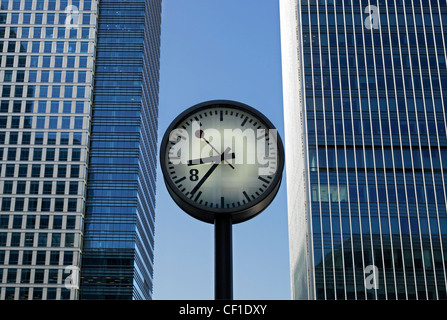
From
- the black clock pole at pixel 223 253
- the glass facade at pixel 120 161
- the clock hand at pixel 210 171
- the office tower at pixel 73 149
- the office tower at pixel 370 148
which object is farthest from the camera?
the glass facade at pixel 120 161

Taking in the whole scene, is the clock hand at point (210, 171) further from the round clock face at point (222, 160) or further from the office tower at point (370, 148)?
the office tower at point (370, 148)

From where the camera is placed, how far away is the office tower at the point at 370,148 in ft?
261

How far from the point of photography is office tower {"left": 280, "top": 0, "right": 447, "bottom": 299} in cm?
7950

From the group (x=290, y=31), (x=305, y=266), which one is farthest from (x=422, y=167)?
(x=290, y=31)

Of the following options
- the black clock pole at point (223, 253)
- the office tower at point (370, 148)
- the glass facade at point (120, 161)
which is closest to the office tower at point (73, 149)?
the glass facade at point (120, 161)

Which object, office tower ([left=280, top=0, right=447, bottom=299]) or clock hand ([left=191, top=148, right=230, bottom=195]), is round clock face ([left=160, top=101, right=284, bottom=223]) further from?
office tower ([left=280, top=0, right=447, bottom=299])

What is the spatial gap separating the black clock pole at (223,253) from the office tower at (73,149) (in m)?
97.3

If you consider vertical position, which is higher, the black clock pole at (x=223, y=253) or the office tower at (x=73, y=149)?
the office tower at (x=73, y=149)

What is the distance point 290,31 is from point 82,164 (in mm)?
A: 39279

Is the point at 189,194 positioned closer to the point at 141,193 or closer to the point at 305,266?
the point at 305,266

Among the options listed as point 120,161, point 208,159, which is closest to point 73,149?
point 120,161

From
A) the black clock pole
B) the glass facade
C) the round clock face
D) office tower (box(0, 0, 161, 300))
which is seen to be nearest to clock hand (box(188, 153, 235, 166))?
the round clock face

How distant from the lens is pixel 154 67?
140 metres

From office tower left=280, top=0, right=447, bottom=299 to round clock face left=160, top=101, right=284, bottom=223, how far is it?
74842 millimetres
